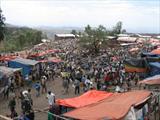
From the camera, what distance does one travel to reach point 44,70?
103ft

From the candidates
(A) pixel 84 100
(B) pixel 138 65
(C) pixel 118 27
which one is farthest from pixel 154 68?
(C) pixel 118 27

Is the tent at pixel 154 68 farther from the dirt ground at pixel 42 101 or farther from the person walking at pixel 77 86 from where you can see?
the person walking at pixel 77 86

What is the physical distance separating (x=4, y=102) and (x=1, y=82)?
6.87 feet

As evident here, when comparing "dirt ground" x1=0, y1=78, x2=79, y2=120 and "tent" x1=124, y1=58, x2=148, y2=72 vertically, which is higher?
"tent" x1=124, y1=58, x2=148, y2=72

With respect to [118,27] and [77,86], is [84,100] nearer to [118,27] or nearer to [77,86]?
[77,86]

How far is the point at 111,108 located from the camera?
37.8 feet

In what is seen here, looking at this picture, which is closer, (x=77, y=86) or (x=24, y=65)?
(x=77, y=86)

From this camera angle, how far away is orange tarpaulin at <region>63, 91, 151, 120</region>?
10828 millimetres

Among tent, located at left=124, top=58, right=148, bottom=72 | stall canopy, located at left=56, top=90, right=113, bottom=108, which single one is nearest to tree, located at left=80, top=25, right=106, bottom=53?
tent, located at left=124, top=58, right=148, bottom=72

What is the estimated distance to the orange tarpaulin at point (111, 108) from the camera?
35.5 ft

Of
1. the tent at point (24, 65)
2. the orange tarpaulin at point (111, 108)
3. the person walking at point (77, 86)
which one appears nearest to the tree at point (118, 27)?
the tent at point (24, 65)

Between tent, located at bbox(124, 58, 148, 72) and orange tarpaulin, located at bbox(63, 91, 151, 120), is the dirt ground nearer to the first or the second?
orange tarpaulin, located at bbox(63, 91, 151, 120)

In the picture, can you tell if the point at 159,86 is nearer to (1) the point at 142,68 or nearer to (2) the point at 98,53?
(1) the point at 142,68

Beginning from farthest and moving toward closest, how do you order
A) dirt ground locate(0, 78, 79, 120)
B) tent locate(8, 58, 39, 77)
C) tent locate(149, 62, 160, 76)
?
tent locate(8, 58, 39, 77) → tent locate(149, 62, 160, 76) → dirt ground locate(0, 78, 79, 120)
